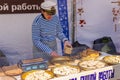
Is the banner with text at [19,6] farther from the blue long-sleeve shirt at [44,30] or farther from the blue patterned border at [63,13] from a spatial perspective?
the blue long-sleeve shirt at [44,30]

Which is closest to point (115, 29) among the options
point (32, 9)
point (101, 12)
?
point (101, 12)

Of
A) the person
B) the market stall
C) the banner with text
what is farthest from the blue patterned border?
the market stall

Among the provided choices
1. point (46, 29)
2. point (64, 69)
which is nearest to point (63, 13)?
point (46, 29)

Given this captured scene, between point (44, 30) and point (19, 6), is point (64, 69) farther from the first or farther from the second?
point (19, 6)

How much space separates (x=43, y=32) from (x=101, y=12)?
6.48ft

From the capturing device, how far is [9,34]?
4312mm

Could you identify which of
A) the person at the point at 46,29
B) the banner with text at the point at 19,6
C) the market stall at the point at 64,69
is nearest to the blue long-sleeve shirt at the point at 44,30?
the person at the point at 46,29

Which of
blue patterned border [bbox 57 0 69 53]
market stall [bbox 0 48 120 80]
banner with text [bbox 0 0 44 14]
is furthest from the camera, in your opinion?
blue patterned border [bbox 57 0 69 53]

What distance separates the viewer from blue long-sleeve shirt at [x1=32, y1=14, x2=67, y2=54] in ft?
10.9

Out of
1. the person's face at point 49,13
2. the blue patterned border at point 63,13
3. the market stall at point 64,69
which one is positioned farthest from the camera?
the blue patterned border at point 63,13

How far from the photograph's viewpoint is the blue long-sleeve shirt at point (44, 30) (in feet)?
10.9

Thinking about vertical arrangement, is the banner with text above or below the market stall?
above

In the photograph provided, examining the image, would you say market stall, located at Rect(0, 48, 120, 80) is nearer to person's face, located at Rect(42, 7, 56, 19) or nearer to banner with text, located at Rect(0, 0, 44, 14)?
person's face, located at Rect(42, 7, 56, 19)

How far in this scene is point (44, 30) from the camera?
11.4 feet
